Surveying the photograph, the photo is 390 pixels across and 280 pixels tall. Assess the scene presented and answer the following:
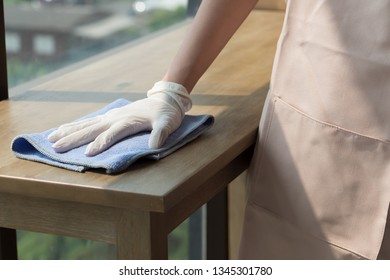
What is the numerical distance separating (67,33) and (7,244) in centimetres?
64

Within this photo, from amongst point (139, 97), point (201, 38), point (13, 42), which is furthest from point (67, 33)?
point (201, 38)

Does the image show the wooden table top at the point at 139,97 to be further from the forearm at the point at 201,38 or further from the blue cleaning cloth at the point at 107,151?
the forearm at the point at 201,38

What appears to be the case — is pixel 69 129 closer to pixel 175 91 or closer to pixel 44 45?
pixel 175 91

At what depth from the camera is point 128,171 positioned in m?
1.18

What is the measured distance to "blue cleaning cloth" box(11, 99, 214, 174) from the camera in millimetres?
1177

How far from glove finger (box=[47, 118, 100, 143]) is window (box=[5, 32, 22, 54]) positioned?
431mm

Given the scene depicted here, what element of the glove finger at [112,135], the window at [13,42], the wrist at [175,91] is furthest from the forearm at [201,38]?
the window at [13,42]

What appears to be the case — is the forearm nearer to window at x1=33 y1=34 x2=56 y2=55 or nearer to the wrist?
the wrist

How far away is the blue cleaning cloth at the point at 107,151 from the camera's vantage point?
1177mm

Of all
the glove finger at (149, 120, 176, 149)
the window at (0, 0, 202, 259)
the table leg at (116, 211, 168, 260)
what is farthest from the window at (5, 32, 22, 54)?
the table leg at (116, 211, 168, 260)

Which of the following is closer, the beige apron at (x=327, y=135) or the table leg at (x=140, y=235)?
the table leg at (x=140, y=235)

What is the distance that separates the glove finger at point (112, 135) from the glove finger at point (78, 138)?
0.02 metres

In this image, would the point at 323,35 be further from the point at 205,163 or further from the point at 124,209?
the point at 124,209

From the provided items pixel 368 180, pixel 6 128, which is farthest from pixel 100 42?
pixel 368 180
